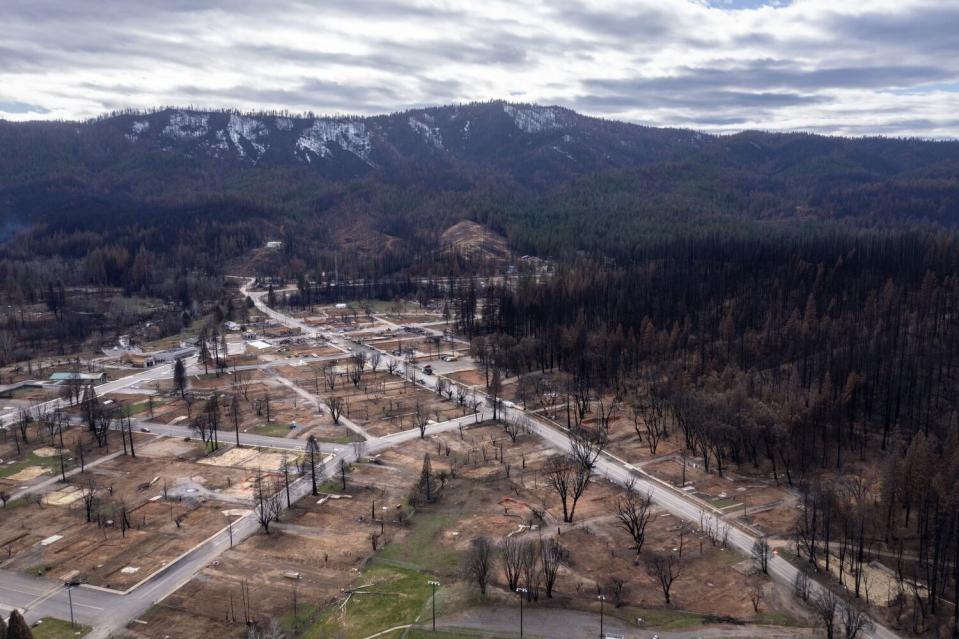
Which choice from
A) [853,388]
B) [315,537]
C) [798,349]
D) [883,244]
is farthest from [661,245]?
[315,537]

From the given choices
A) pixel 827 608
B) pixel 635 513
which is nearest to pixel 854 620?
pixel 827 608

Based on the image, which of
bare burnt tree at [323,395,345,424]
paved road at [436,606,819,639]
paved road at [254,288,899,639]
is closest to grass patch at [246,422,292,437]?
bare burnt tree at [323,395,345,424]

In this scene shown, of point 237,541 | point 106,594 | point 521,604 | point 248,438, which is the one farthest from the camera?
point 248,438

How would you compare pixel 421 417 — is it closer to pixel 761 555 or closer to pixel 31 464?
pixel 31 464

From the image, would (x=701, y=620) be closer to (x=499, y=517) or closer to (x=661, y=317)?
(x=499, y=517)

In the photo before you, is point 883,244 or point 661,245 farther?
point 661,245

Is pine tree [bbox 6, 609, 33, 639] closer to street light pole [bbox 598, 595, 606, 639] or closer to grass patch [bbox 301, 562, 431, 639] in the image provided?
grass patch [bbox 301, 562, 431, 639]
